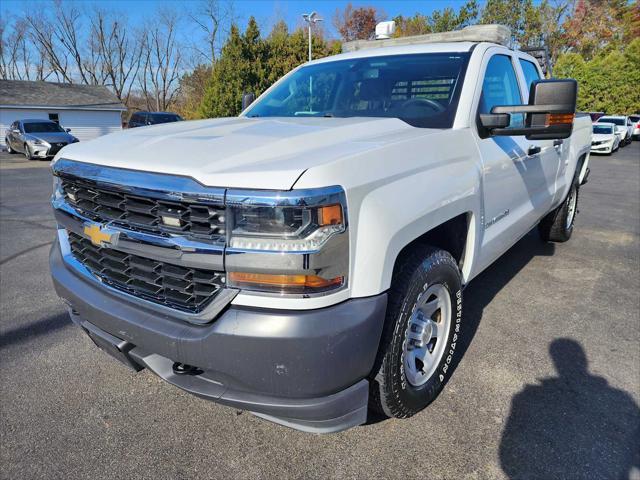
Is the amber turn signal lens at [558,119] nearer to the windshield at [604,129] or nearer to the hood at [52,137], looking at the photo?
the hood at [52,137]

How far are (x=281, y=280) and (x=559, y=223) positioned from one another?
4.76 metres

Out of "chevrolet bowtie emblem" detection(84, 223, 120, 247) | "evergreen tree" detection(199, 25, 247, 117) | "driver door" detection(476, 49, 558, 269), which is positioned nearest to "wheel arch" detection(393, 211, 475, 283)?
"driver door" detection(476, 49, 558, 269)

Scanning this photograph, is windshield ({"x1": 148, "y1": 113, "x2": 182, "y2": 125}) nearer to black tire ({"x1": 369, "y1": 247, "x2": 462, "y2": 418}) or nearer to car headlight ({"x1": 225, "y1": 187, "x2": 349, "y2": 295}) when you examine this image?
black tire ({"x1": 369, "y1": 247, "x2": 462, "y2": 418})

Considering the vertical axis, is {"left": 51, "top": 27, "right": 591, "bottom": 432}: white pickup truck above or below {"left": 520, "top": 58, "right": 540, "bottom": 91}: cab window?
below

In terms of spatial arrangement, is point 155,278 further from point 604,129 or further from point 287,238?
point 604,129

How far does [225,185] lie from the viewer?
5.36 feet

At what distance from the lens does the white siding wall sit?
29.6 metres

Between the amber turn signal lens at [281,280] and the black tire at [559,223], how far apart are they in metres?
4.44

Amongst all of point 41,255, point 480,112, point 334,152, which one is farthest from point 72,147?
point 41,255

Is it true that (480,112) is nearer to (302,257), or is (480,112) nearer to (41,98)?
(302,257)

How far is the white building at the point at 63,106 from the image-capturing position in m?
29.8

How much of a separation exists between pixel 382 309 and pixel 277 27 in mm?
31777

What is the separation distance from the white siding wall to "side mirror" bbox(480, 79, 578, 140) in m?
31.4

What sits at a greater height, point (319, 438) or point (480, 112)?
point (480, 112)
